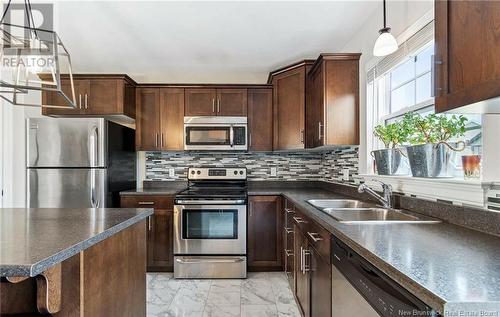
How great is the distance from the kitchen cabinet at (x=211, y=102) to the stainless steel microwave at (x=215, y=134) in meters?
0.09

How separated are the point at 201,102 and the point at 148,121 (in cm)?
65

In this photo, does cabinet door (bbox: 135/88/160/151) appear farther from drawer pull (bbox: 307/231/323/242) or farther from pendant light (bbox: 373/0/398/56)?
pendant light (bbox: 373/0/398/56)

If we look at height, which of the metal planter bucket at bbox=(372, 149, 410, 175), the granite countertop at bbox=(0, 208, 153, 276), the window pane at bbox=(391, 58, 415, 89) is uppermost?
the window pane at bbox=(391, 58, 415, 89)

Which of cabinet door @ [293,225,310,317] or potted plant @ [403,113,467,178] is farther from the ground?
potted plant @ [403,113,467,178]

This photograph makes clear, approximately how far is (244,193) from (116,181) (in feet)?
4.41

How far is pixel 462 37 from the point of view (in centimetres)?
89

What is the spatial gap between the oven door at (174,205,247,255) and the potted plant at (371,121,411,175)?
1.48 meters

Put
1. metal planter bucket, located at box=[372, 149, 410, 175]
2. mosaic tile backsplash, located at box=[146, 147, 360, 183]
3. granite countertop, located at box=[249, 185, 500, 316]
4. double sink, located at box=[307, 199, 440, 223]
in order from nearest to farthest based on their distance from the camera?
1. granite countertop, located at box=[249, 185, 500, 316]
2. double sink, located at box=[307, 199, 440, 223]
3. metal planter bucket, located at box=[372, 149, 410, 175]
4. mosaic tile backsplash, located at box=[146, 147, 360, 183]

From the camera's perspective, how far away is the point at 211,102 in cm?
337

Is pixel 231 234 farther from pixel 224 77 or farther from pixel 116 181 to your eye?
pixel 224 77

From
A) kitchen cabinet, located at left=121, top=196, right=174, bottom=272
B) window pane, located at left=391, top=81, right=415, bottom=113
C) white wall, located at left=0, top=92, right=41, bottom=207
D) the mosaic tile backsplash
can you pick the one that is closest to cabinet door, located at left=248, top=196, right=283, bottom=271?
the mosaic tile backsplash

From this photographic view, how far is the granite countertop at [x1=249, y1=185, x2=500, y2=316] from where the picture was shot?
625mm

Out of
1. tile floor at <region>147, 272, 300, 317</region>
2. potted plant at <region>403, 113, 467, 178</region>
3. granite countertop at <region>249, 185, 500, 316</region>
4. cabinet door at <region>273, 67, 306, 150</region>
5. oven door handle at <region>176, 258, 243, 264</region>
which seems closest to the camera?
granite countertop at <region>249, 185, 500, 316</region>

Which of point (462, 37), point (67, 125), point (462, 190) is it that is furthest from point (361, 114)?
point (67, 125)
